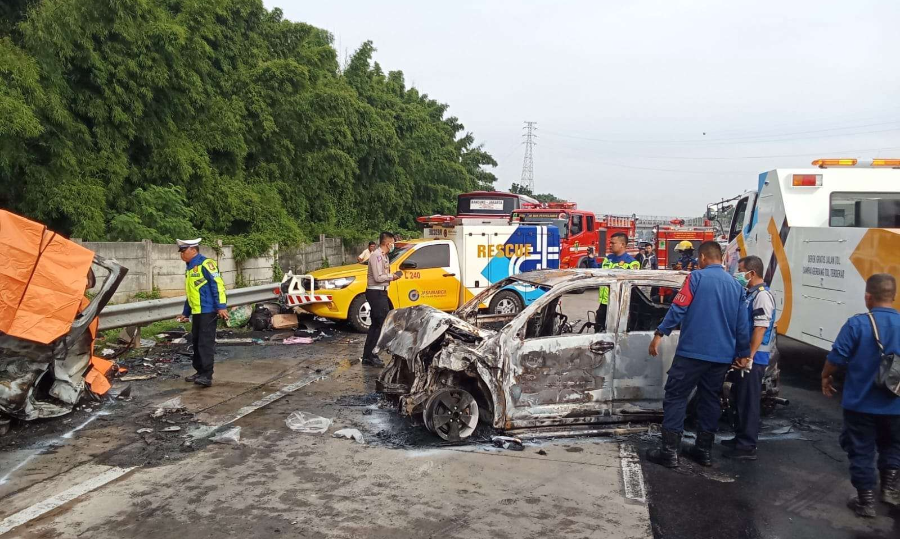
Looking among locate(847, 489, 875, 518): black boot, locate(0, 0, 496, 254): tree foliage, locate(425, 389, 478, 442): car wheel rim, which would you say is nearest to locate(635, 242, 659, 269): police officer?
locate(0, 0, 496, 254): tree foliage

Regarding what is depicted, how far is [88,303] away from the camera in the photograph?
644 centimetres

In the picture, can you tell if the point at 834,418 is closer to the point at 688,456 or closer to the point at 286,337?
the point at 688,456

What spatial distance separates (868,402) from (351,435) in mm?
4021

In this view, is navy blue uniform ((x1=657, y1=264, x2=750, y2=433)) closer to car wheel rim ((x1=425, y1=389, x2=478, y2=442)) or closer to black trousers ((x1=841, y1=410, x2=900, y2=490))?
black trousers ((x1=841, y1=410, x2=900, y2=490))

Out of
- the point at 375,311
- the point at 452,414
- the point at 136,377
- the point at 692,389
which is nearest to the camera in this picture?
the point at 692,389

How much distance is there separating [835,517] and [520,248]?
9528 mm

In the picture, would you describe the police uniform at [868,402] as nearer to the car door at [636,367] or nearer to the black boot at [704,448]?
the black boot at [704,448]

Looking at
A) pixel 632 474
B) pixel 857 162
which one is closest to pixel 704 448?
pixel 632 474

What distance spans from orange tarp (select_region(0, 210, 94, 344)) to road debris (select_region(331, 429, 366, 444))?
2585mm

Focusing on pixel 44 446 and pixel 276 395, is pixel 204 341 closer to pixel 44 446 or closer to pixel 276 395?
pixel 276 395

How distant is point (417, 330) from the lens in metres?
5.95

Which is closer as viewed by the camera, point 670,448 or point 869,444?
point 869,444

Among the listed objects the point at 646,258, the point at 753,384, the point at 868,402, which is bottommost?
the point at 753,384

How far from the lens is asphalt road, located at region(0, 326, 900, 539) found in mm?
4105
